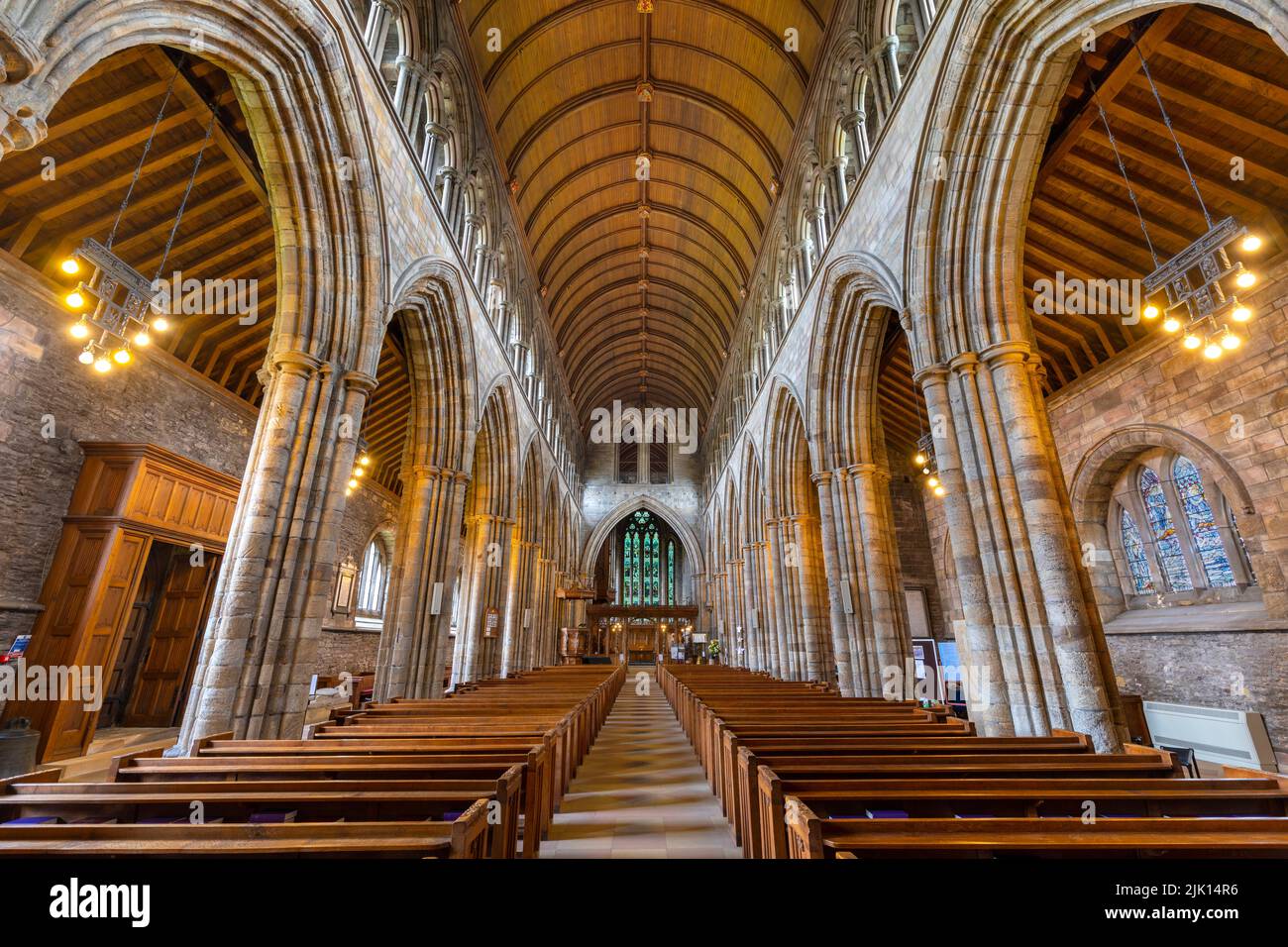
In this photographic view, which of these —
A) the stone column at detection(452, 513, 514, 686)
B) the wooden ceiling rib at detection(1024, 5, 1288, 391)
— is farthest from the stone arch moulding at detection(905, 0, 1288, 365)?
the stone column at detection(452, 513, 514, 686)

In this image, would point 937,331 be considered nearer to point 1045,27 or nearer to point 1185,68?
point 1045,27

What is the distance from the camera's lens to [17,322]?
19.8 feet

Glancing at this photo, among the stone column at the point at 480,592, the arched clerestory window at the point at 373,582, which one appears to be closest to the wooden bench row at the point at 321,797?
the stone column at the point at 480,592

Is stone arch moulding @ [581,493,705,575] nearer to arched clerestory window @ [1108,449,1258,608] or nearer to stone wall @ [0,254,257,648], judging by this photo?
arched clerestory window @ [1108,449,1258,608]

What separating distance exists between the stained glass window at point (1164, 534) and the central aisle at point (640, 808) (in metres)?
8.08

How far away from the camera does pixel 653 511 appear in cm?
2420

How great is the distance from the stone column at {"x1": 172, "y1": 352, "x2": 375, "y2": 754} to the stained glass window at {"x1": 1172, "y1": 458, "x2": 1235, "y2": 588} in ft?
37.2

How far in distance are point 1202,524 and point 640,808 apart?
9223 mm

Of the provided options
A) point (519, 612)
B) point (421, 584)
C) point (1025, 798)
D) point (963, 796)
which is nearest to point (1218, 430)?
point (1025, 798)

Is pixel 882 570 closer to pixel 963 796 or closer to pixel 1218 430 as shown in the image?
pixel 1218 430

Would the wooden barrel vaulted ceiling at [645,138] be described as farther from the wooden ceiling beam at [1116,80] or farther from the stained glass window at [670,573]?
the stained glass window at [670,573]

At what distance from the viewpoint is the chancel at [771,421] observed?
2689 millimetres
